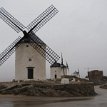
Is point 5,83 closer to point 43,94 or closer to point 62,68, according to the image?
point 43,94

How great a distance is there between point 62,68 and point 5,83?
108 feet

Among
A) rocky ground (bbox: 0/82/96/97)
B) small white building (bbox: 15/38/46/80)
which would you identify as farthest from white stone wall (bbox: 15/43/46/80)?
rocky ground (bbox: 0/82/96/97)

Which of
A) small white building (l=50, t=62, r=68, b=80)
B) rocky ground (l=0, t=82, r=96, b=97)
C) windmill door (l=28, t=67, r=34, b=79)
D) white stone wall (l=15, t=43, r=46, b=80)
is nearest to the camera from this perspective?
rocky ground (l=0, t=82, r=96, b=97)

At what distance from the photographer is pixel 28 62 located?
41.6m

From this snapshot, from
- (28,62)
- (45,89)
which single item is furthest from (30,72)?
(45,89)

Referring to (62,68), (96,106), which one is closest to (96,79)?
(62,68)

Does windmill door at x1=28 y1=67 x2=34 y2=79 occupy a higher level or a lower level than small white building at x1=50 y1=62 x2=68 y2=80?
lower

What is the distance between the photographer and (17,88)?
37781mm

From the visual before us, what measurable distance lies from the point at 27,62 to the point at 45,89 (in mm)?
6078

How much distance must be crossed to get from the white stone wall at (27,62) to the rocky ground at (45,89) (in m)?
2.27

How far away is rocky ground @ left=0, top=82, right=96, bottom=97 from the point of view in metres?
36.2

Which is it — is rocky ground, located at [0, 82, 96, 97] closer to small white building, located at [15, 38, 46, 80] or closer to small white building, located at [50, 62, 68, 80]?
small white building, located at [15, 38, 46, 80]

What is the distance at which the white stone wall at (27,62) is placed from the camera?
41.6 m

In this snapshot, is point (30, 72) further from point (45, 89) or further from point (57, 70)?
point (57, 70)
